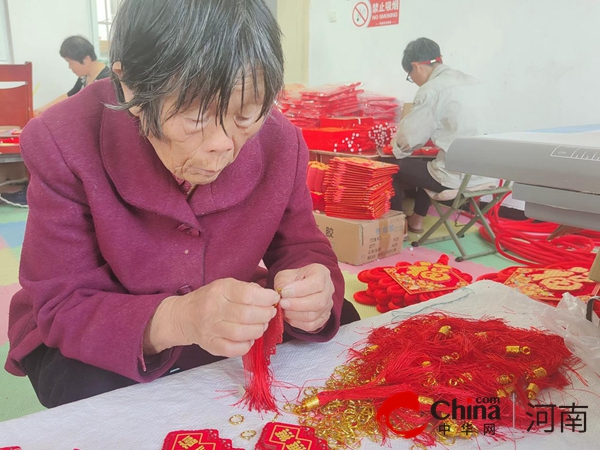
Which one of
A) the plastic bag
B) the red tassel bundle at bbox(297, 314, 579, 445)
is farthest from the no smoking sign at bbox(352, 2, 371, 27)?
the red tassel bundle at bbox(297, 314, 579, 445)

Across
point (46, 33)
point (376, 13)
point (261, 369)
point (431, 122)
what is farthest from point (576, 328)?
point (46, 33)

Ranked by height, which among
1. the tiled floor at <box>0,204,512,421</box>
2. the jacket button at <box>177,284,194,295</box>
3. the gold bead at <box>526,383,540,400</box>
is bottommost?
the tiled floor at <box>0,204,512,421</box>

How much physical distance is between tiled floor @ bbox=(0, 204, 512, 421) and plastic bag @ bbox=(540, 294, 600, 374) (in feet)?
3.87

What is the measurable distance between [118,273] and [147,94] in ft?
1.21

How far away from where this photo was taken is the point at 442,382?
854 mm

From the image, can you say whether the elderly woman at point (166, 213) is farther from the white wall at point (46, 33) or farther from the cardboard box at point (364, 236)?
the white wall at point (46, 33)

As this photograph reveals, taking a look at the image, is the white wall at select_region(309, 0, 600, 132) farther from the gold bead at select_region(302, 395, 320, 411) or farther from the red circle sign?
the gold bead at select_region(302, 395, 320, 411)

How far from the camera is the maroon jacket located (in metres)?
0.84

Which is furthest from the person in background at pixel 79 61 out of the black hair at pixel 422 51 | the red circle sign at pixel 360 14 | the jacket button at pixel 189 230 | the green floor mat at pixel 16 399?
the jacket button at pixel 189 230

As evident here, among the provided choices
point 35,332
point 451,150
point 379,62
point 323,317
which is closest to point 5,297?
point 35,332

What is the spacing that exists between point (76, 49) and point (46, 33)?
1567mm

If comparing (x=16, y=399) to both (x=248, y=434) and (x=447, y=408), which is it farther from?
(x=447, y=408)

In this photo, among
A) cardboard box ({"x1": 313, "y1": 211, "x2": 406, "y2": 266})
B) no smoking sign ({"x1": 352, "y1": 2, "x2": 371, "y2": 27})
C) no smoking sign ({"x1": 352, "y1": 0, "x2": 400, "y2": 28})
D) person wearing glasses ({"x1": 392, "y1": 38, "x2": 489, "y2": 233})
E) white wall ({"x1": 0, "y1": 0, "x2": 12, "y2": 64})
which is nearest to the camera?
cardboard box ({"x1": 313, "y1": 211, "x2": 406, "y2": 266})

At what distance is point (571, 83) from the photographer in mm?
3258
